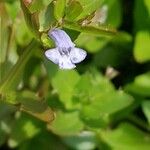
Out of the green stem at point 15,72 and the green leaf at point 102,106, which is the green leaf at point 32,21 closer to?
the green stem at point 15,72

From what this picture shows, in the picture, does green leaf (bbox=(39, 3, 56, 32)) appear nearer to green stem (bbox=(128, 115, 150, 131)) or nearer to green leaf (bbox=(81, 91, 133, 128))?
green leaf (bbox=(81, 91, 133, 128))

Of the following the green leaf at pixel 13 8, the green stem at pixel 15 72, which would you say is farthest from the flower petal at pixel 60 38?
the green leaf at pixel 13 8

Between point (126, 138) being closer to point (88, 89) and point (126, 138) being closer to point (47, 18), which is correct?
point (88, 89)

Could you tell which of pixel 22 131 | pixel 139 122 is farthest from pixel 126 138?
pixel 22 131

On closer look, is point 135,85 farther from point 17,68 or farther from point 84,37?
point 17,68

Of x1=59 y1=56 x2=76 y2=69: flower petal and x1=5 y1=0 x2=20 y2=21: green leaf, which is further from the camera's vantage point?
x1=5 y1=0 x2=20 y2=21: green leaf

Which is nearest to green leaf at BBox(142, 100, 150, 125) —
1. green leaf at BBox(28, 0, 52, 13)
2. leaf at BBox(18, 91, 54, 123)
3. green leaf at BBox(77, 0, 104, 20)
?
leaf at BBox(18, 91, 54, 123)

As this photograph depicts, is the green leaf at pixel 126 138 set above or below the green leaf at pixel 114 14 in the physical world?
below
